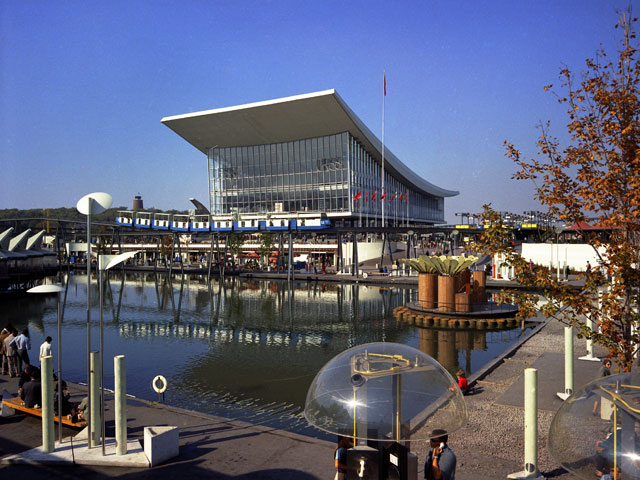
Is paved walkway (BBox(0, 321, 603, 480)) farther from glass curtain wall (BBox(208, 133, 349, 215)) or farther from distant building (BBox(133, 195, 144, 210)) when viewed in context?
distant building (BBox(133, 195, 144, 210))

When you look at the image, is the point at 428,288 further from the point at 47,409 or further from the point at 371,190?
the point at 371,190

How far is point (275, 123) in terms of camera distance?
82250 mm

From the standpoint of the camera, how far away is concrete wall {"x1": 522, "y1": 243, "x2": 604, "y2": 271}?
46.7 meters

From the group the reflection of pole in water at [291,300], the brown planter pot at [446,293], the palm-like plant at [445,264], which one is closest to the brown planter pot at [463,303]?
the brown planter pot at [446,293]

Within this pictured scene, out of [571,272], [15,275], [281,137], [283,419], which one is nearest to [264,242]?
[281,137]

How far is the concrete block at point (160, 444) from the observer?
25.5 feet

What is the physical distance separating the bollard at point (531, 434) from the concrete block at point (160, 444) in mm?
5282

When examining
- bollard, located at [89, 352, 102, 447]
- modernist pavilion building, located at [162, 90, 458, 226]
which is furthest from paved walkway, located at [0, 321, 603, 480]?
modernist pavilion building, located at [162, 90, 458, 226]

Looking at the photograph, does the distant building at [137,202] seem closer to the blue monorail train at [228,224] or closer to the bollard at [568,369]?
the blue monorail train at [228,224]

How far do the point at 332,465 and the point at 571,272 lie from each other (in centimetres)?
4499

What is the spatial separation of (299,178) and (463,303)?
66316mm

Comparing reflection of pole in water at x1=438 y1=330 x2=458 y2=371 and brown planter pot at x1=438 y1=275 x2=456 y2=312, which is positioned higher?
brown planter pot at x1=438 y1=275 x2=456 y2=312

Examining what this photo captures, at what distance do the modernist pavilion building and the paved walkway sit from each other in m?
66.6

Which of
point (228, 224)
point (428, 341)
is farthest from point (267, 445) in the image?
point (228, 224)
